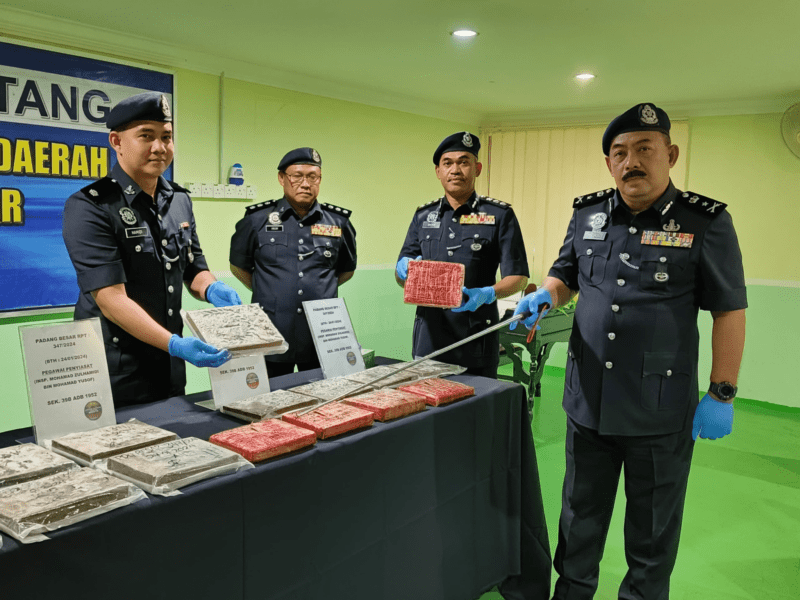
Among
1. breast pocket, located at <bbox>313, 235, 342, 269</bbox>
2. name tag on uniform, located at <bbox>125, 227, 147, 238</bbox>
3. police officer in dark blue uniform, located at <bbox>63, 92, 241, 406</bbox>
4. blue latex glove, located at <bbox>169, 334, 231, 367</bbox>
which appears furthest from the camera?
breast pocket, located at <bbox>313, 235, 342, 269</bbox>

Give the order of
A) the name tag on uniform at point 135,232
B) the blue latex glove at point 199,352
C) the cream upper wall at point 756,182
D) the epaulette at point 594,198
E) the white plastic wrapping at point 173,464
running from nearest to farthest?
the white plastic wrapping at point 173,464 → the blue latex glove at point 199,352 → the name tag on uniform at point 135,232 → the epaulette at point 594,198 → the cream upper wall at point 756,182

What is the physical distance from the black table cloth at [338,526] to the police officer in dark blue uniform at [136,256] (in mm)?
202

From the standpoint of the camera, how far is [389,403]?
6.26ft

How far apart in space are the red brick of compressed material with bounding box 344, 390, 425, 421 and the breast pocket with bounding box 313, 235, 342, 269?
1.24 m

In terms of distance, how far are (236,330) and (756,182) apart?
5.20 m

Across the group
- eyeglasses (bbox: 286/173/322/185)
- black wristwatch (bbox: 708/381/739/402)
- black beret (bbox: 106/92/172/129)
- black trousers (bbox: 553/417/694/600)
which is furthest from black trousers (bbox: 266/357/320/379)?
black wristwatch (bbox: 708/381/739/402)

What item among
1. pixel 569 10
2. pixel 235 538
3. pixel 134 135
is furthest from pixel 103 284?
pixel 569 10

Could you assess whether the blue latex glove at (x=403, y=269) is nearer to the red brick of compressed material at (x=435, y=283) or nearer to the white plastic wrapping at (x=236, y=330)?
the red brick of compressed material at (x=435, y=283)

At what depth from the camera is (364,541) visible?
1763 millimetres

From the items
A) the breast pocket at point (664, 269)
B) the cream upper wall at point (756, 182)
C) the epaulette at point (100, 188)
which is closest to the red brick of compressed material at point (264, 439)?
the epaulette at point (100, 188)

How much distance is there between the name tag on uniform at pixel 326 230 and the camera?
10.3 feet

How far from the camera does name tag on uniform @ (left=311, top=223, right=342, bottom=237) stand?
123 inches

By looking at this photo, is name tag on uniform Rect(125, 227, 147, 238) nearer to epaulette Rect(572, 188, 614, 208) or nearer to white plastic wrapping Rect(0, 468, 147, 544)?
white plastic wrapping Rect(0, 468, 147, 544)

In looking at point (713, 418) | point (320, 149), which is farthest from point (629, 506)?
point (320, 149)
